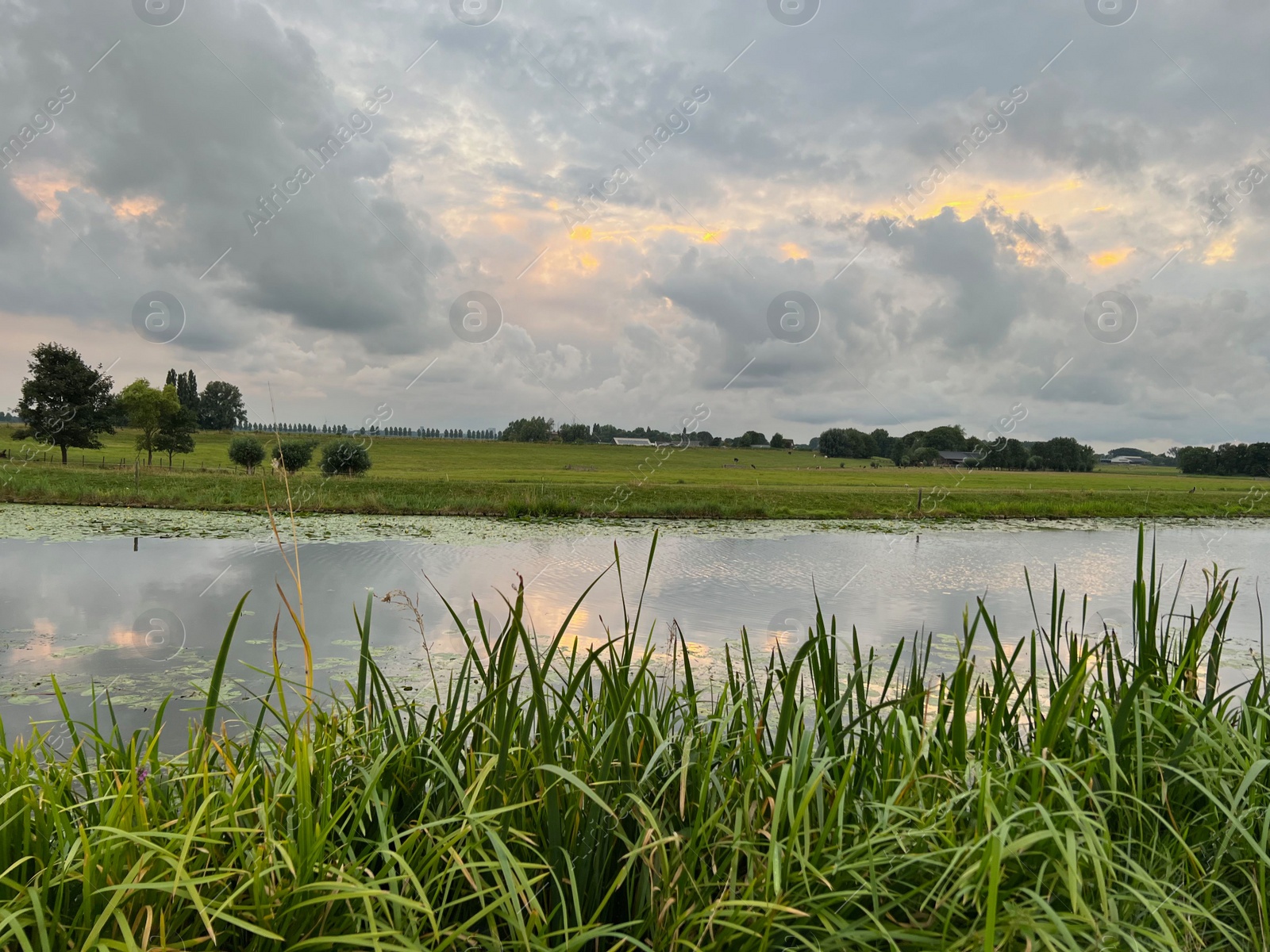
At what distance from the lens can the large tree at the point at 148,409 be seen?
4769 cm

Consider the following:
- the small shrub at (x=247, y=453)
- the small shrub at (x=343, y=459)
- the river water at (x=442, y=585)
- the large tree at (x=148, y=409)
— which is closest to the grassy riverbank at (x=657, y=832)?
the river water at (x=442, y=585)

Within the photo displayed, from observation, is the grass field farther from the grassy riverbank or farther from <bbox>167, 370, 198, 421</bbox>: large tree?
the grassy riverbank

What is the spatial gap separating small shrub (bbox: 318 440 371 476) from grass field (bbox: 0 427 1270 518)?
1.64m

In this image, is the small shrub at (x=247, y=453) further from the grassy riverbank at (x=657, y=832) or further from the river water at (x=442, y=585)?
the grassy riverbank at (x=657, y=832)

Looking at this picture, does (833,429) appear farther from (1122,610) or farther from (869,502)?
(1122,610)

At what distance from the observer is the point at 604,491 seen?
115 ft

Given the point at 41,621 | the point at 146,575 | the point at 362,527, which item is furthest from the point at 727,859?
the point at 362,527

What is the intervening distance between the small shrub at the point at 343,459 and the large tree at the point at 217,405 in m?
13.8

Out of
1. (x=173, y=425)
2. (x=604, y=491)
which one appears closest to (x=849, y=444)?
Answer: (x=604, y=491)

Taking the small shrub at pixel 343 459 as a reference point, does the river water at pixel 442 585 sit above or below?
below

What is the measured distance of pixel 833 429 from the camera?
9619cm

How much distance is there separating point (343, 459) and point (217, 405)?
25.7m

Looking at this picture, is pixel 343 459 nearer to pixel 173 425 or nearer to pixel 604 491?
pixel 604 491

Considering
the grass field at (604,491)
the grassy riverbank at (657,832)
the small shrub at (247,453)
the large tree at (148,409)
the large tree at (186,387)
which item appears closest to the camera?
the grassy riverbank at (657,832)
